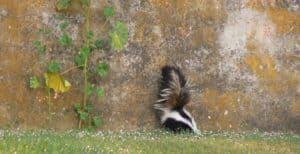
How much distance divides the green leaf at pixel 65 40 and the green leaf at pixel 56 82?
1.49 feet

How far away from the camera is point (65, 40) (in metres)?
12.6

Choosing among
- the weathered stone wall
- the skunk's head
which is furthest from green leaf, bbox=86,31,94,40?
the skunk's head

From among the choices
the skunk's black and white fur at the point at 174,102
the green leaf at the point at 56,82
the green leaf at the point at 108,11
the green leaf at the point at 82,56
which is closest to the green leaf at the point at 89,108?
the green leaf at the point at 56,82

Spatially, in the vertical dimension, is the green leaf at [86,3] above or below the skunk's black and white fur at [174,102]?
above

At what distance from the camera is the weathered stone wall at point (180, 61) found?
497 inches

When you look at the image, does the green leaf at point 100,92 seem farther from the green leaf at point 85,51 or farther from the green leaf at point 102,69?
the green leaf at point 85,51

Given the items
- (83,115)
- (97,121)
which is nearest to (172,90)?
(97,121)

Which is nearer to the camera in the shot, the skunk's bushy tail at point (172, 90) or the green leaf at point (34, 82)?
the green leaf at point (34, 82)

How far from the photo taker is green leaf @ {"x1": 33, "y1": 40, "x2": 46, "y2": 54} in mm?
12484

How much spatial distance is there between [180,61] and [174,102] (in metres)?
0.62

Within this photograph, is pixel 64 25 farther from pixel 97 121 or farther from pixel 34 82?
pixel 97 121

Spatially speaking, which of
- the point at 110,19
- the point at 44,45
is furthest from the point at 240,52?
the point at 44,45

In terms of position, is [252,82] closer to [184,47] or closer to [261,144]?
[184,47]

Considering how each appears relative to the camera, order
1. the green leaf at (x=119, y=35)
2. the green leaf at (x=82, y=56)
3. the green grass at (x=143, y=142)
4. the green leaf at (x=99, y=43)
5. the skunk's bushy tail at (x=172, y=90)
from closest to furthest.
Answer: the green grass at (x=143, y=142)
the green leaf at (x=119, y=35)
the green leaf at (x=82, y=56)
the green leaf at (x=99, y=43)
the skunk's bushy tail at (x=172, y=90)
